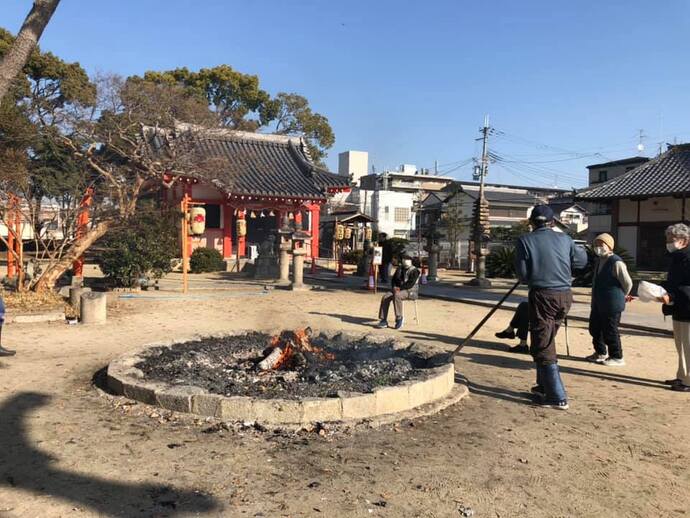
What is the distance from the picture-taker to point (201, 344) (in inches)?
272

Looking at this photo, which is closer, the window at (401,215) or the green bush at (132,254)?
the green bush at (132,254)

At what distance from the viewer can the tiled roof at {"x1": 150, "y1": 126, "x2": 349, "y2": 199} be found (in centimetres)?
1989

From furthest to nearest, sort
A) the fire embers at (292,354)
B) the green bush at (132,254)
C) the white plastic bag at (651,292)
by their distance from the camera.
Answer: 1. the green bush at (132,254)
2. the fire embers at (292,354)
3. the white plastic bag at (651,292)

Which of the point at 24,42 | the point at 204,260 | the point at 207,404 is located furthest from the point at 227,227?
the point at 207,404

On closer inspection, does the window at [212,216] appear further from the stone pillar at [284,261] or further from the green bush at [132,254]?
the green bush at [132,254]

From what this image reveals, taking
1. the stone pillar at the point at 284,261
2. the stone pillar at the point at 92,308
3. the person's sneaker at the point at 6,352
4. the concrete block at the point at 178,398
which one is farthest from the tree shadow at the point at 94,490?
the stone pillar at the point at 284,261

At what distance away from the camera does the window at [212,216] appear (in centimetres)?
2231

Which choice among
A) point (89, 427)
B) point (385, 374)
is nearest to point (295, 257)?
point (385, 374)

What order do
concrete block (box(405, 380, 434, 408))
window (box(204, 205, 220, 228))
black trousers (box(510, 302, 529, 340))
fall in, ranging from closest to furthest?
concrete block (box(405, 380, 434, 408))
black trousers (box(510, 302, 529, 340))
window (box(204, 205, 220, 228))

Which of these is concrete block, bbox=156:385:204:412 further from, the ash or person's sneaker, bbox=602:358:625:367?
person's sneaker, bbox=602:358:625:367

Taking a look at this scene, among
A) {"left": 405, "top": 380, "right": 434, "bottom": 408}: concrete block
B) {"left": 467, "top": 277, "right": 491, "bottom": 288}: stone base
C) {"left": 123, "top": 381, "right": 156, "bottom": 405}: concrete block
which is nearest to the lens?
{"left": 123, "top": 381, "right": 156, "bottom": 405}: concrete block

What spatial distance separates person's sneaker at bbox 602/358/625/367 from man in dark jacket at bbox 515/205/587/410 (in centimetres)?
229

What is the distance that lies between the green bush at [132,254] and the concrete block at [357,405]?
1012 cm

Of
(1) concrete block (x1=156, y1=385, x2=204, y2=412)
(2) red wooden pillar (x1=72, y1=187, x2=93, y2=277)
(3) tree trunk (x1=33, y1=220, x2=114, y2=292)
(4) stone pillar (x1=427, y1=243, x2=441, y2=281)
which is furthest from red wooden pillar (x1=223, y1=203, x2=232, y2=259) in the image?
(1) concrete block (x1=156, y1=385, x2=204, y2=412)
